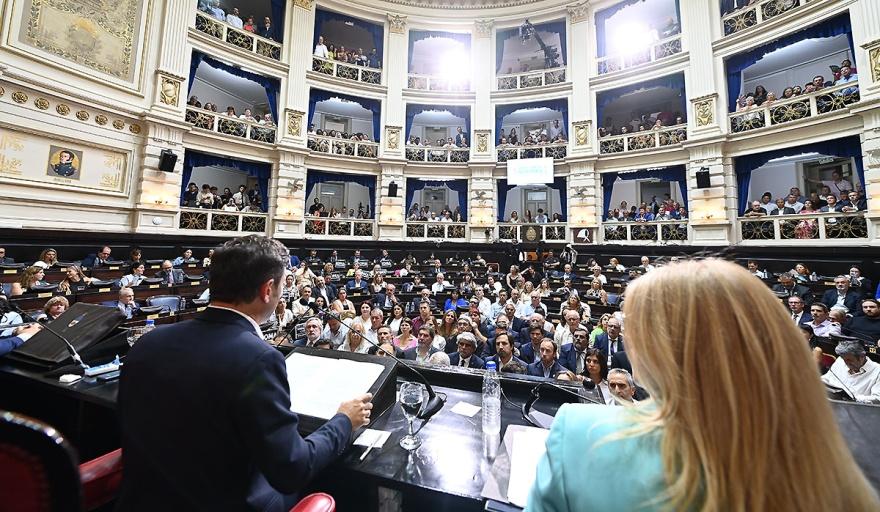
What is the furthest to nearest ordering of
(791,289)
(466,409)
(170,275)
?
(170,275), (791,289), (466,409)

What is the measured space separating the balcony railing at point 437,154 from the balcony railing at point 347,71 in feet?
10.7

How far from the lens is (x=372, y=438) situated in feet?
5.09

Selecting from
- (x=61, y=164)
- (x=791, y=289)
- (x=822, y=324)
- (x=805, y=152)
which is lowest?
(x=822, y=324)

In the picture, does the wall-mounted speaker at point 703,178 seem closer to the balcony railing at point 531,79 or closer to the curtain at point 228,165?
the balcony railing at point 531,79

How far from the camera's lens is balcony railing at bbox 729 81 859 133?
9.14m

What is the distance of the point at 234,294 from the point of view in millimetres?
1430

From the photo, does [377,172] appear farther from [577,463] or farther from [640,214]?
[577,463]

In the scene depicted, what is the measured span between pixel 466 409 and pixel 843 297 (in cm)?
956

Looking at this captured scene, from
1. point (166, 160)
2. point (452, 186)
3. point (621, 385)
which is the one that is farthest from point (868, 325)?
point (166, 160)

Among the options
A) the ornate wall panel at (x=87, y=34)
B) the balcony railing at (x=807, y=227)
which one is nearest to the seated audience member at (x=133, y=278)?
the ornate wall panel at (x=87, y=34)

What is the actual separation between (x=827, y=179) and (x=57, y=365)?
20045 mm

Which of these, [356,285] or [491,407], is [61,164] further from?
[491,407]

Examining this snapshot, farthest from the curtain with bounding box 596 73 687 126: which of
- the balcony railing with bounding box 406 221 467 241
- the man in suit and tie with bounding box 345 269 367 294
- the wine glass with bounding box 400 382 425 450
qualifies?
the wine glass with bounding box 400 382 425 450

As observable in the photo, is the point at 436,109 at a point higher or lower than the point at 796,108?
higher
